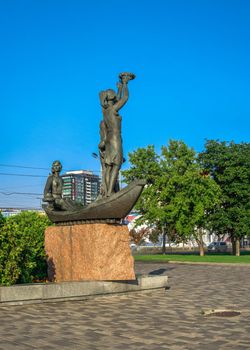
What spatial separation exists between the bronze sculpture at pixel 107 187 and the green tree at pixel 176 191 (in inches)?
1100

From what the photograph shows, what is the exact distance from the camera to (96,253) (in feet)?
37.3

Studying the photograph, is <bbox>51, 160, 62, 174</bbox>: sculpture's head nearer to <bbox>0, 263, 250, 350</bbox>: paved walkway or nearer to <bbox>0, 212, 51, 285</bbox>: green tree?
<bbox>0, 212, 51, 285</bbox>: green tree

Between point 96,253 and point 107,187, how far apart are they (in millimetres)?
1992

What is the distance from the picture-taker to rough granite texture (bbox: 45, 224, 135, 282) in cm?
1139

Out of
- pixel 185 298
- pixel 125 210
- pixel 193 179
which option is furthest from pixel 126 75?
pixel 193 179

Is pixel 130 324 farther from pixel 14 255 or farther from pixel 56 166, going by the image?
pixel 56 166

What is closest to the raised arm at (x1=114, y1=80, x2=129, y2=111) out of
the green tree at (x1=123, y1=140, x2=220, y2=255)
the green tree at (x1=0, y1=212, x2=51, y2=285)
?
the green tree at (x1=0, y1=212, x2=51, y2=285)

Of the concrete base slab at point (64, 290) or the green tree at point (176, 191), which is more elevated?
the green tree at point (176, 191)

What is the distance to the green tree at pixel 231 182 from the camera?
44844 mm

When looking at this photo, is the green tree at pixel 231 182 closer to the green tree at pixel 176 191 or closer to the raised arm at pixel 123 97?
the green tree at pixel 176 191

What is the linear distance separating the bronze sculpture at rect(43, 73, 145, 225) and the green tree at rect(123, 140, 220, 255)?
91.7 feet

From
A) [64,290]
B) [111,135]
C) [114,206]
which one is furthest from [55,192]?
[64,290]

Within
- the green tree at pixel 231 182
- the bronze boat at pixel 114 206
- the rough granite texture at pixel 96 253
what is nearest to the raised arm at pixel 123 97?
the bronze boat at pixel 114 206

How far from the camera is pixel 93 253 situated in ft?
37.5
